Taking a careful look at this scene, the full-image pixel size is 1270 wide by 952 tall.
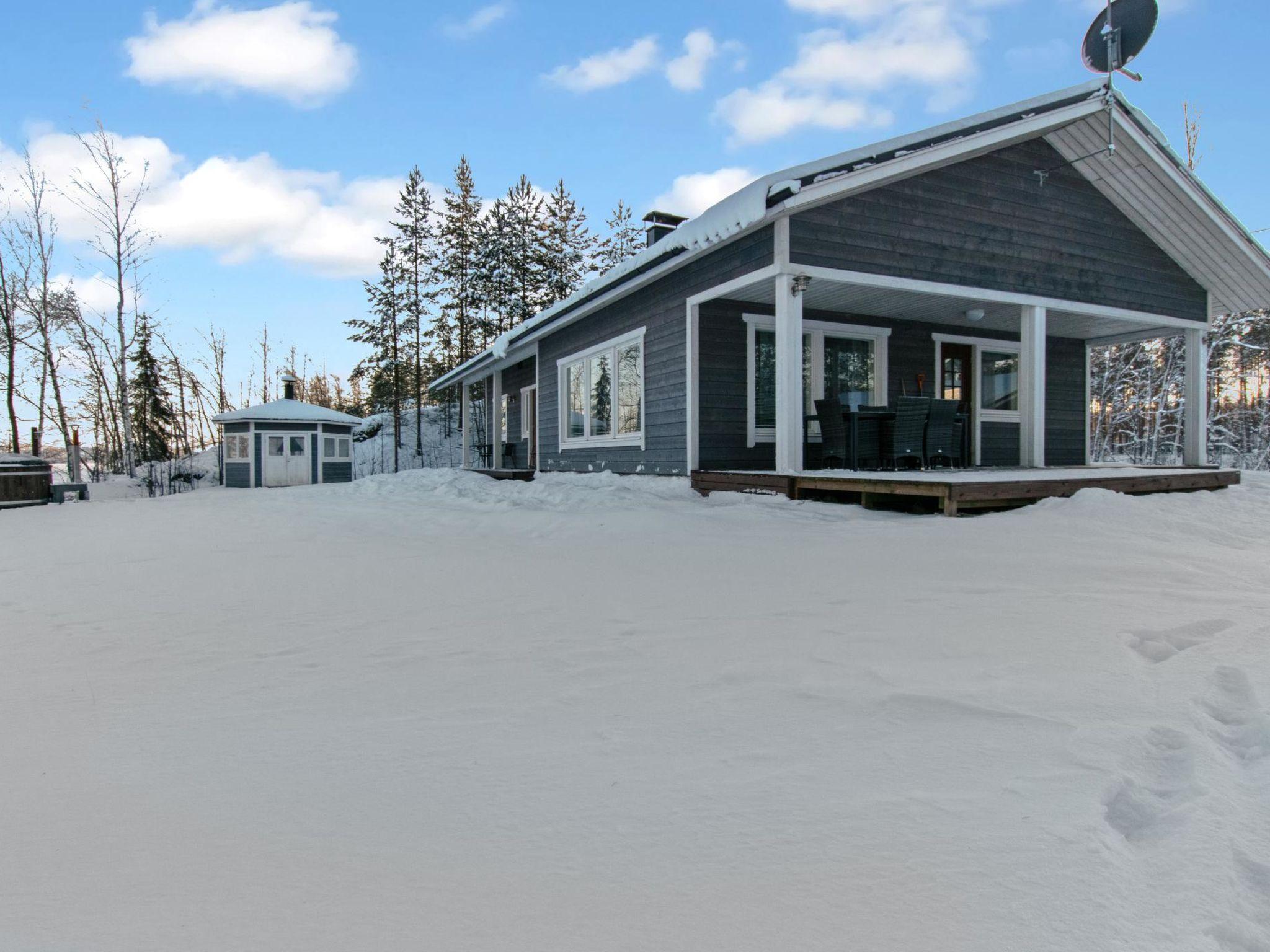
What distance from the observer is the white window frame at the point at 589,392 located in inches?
342

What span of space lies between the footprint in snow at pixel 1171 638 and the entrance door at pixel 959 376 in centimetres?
719

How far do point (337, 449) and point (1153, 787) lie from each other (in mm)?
21005

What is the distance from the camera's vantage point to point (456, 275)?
23.4 meters

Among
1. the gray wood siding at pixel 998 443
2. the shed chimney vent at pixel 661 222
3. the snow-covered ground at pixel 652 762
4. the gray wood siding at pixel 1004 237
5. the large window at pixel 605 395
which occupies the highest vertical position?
the shed chimney vent at pixel 661 222

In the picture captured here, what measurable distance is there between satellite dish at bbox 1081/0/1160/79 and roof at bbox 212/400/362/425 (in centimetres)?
1848

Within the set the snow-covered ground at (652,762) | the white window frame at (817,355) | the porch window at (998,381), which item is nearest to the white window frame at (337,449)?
the white window frame at (817,355)

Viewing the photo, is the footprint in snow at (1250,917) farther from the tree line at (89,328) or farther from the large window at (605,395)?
the tree line at (89,328)

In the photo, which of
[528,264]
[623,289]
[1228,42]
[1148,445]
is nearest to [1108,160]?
[623,289]

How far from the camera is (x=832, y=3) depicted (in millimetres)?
8000

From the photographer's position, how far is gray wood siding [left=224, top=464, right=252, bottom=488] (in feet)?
60.0

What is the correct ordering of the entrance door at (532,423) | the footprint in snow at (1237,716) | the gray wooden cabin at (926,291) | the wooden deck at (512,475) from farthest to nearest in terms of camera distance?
the entrance door at (532,423) → the wooden deck at (512,475) → the gray wooden cabin at (926,291) → the footprint in snow at (1237,716)

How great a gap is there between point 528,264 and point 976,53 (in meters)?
15.8

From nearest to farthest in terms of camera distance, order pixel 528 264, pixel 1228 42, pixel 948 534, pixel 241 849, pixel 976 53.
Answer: pixel 241 849
pixel 948 534
pixel 976 53
pixel 1228 42
pixel 528 264

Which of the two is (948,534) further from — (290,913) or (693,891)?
(290,913)
